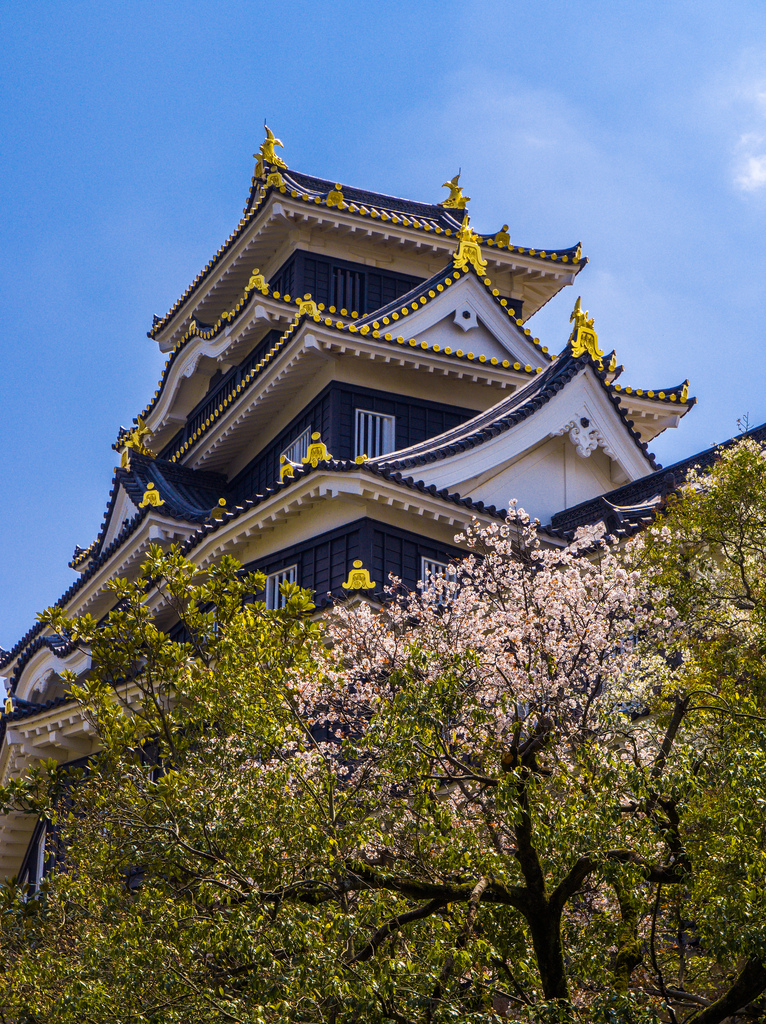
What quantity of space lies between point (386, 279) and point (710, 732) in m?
21.1

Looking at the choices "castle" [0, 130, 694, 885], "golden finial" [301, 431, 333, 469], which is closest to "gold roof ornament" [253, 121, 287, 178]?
"castle" [0, 130, 694, 885]

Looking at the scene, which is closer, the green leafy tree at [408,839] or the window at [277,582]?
the green leafy tree at [408,839]

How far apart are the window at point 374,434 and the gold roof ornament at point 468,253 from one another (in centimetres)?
417

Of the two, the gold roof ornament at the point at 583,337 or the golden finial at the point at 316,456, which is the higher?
the gold roof ornament at the point at 583,337

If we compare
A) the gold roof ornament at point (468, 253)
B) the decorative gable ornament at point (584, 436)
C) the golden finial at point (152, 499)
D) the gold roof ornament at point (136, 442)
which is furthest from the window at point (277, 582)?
the gold roof ornament at point (136, 442)

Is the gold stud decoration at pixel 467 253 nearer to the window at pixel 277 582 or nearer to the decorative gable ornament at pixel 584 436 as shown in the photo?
the decorative gable ornament at pixel 584 436

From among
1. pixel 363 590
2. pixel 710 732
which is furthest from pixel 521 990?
pixel 363 590

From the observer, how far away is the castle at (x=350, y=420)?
782 inches

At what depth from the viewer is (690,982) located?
9.99m

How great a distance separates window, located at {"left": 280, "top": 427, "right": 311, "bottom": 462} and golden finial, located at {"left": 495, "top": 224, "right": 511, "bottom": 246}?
8.06m

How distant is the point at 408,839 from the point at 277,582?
35.2ft

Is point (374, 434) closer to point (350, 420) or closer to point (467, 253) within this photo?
point (350, 420)

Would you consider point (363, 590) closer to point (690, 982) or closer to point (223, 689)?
point (223, 689)

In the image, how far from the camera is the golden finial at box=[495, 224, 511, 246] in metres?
29.5
